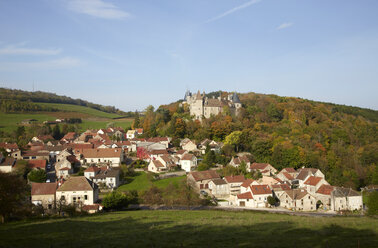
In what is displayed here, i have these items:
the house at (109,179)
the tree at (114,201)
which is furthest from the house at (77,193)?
the house at (109,179)

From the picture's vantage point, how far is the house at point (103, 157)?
4675 centimetres

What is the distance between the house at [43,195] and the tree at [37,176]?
5.81 metres

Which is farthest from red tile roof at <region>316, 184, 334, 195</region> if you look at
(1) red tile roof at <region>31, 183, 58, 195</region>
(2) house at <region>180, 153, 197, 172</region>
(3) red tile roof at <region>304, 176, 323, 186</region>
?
(1) red tile roof at <region>31, 183, 58, 195</region>

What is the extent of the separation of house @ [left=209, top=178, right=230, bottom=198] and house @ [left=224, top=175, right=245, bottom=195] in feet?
1.65

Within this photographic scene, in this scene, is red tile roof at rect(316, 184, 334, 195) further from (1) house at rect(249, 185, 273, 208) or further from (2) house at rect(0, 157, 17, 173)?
(2) house at rect(0, 157, 17, 173)

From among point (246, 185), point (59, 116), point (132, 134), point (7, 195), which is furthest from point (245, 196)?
point (59, 116)

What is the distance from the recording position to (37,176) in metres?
37.5

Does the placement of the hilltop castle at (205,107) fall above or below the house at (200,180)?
above

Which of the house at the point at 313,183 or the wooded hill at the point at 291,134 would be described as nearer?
the house at the point at 313,183

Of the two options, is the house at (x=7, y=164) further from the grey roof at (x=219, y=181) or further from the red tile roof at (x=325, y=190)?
the red tile roof at (x=325, y=190)

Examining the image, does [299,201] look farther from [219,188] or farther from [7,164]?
[7,164]

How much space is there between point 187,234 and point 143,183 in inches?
973

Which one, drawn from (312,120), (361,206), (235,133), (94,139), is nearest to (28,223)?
(361,206)

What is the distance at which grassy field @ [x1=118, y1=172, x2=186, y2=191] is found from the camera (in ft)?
123
